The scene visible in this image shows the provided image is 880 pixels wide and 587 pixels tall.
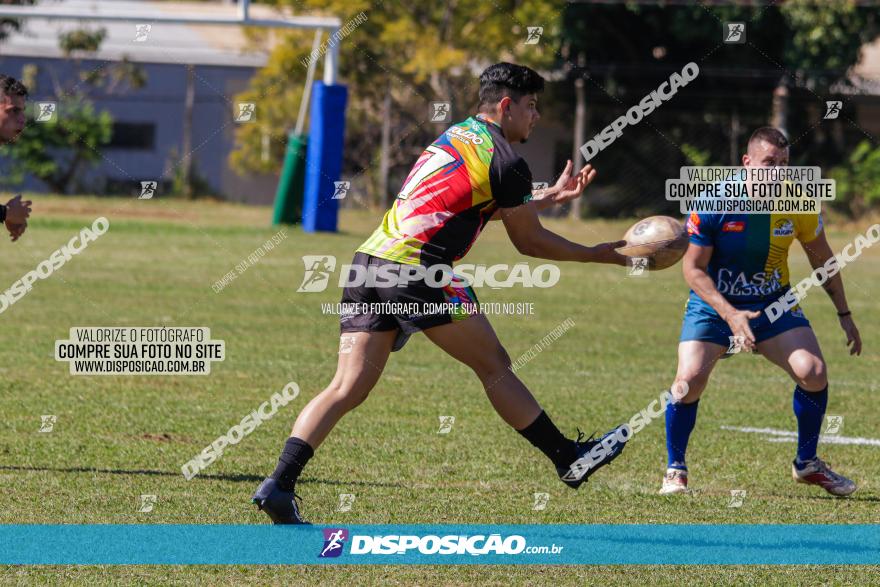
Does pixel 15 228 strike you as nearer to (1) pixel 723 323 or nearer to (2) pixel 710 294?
(2) pixel 710 294

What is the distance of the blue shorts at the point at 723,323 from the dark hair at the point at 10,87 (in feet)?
12.8

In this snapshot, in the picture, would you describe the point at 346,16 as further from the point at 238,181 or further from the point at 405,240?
the point at 405,240

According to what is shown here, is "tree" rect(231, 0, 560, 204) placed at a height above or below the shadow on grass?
above

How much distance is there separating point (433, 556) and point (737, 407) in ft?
17.5

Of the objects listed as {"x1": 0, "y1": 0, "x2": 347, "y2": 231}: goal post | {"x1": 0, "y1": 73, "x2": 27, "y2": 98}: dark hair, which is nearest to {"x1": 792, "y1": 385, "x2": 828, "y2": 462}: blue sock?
{"x1": 0, "y1": 73, "x2": 27, "y2": 98}: dark hair

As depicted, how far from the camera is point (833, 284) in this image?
8445mm

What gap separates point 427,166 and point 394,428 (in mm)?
3310

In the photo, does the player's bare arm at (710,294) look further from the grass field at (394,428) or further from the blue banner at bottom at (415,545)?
the blue banner at bottom at (415,545)

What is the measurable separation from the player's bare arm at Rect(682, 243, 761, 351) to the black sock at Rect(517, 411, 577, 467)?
4.20ft

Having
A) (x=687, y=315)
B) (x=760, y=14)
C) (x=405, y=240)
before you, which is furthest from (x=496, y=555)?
(x=760, y=14)

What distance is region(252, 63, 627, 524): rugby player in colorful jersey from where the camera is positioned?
653cm

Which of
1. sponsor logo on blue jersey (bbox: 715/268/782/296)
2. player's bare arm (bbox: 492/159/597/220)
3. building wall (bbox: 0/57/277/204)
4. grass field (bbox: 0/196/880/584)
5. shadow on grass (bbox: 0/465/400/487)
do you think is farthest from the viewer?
building wall (bbox: 0/57/277/204)

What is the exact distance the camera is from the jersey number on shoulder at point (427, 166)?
6.59m

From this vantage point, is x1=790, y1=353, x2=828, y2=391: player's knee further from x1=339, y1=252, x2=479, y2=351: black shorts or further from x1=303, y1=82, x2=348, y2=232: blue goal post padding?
x1=303, y1=82, x2=348, y2=232: blue goal post padding
